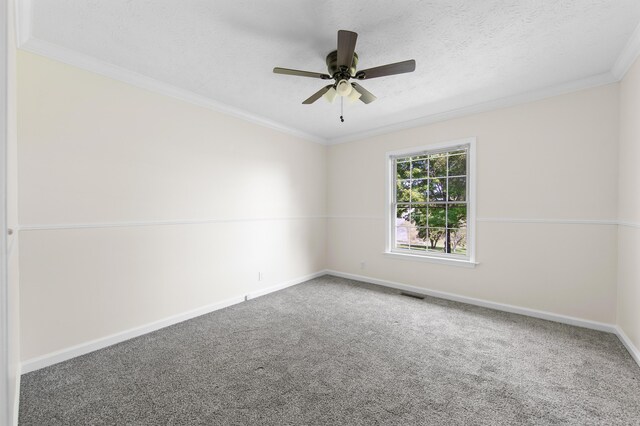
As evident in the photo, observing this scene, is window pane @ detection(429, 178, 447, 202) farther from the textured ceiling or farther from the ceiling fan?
the ceiling fan

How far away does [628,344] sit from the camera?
2.38m

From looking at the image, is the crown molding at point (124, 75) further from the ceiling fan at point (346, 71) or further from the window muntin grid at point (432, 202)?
the window muntin grid at point (432, 202)

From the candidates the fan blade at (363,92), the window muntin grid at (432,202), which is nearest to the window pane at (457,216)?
the window muntin grid at (432,202)

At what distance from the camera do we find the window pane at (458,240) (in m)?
3.71

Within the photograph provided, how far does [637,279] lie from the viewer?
225 cm

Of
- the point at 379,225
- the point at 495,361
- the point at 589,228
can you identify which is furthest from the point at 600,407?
the point at 379,225

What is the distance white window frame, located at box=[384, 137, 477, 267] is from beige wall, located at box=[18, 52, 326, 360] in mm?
1886

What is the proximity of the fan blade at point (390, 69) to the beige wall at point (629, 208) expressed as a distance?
2.00 meters

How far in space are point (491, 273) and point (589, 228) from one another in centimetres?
106

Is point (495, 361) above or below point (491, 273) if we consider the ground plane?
below

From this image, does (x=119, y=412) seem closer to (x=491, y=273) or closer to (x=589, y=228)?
(x=491, y=273)

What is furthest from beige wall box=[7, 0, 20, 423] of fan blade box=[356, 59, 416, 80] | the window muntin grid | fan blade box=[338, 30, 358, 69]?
the window muntin grid

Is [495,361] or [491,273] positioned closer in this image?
[495,361]

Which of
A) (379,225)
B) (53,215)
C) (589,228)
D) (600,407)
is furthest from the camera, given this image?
(379,225)
